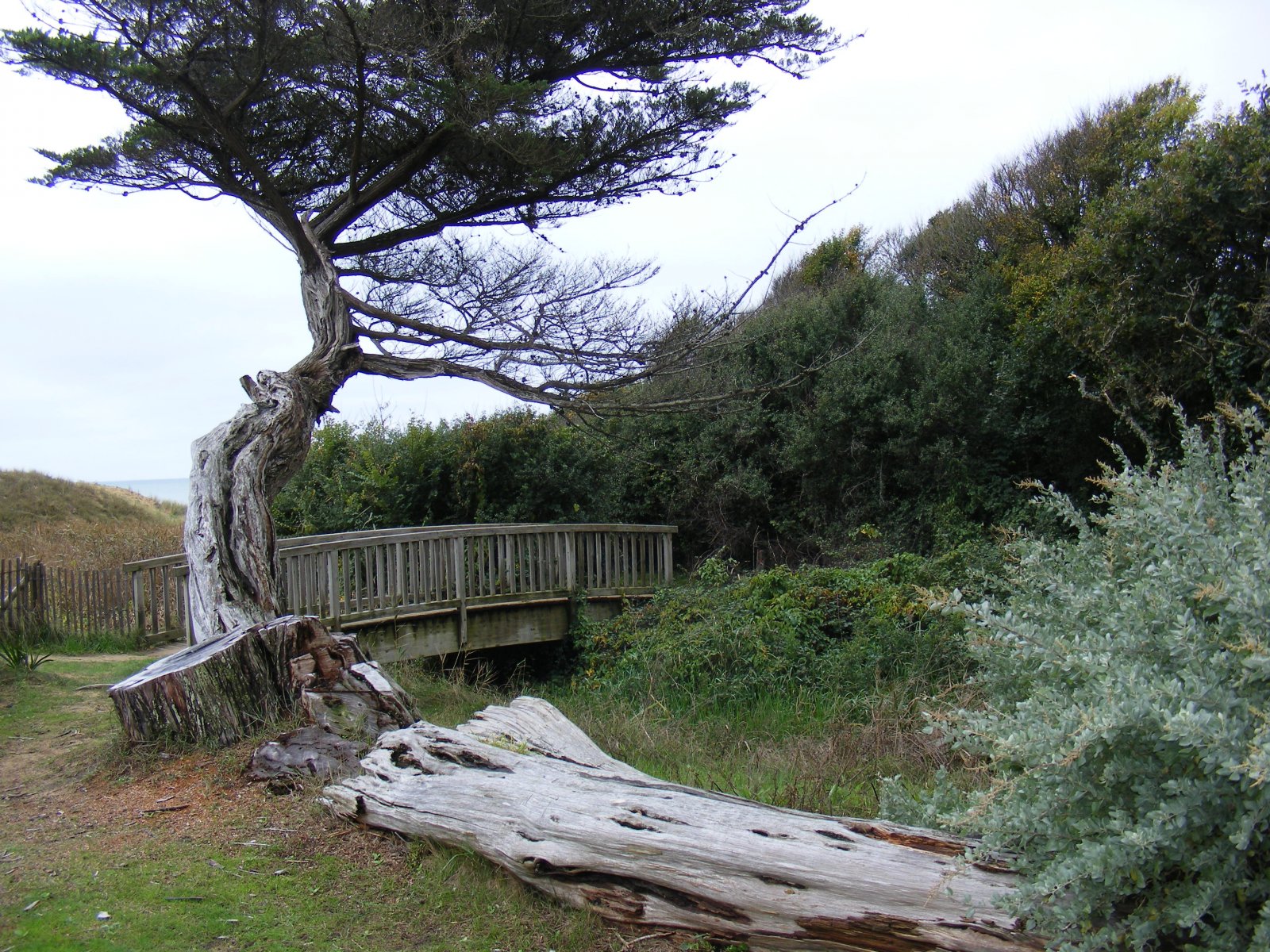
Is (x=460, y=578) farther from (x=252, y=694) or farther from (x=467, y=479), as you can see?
(x=252, y=694)

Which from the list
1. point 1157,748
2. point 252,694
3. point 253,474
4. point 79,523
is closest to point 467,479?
point 253,474

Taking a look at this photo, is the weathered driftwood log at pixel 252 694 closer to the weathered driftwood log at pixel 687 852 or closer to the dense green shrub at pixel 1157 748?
the weathered driftwood log at pixel 687 852

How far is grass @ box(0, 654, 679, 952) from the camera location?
3.68m

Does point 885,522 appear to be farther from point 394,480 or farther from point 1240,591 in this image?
point 1240,591

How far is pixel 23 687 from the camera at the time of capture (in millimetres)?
8250

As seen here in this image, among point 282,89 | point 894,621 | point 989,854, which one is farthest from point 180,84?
point 989,854

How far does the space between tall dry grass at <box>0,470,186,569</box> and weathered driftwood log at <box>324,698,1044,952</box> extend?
398 inches

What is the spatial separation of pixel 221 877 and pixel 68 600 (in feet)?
26.0

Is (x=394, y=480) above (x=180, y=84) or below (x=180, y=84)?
below

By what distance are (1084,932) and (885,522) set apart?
40.7ft

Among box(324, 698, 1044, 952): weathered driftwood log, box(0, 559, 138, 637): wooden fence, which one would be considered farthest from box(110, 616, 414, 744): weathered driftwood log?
box(0, 559, 138, 637): wooden fence

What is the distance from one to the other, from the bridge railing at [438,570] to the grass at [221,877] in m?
4.24

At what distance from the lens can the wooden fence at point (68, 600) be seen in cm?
1009

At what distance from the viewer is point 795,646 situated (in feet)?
30.3
